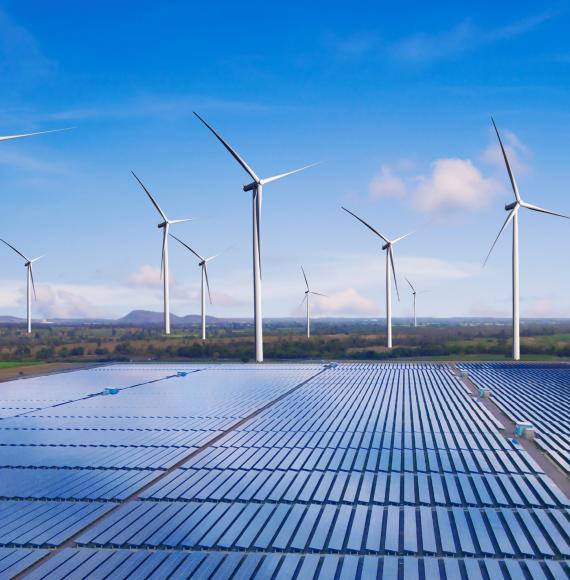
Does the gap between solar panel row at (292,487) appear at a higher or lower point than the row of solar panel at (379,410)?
lower

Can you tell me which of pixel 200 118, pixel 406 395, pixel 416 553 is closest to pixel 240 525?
pixel 416 553

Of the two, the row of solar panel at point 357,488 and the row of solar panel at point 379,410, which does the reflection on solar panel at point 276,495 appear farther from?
the row of solar panel at point 379,410

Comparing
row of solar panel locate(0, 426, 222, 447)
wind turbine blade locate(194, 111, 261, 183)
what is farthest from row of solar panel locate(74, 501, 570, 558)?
wind turbine blade locate(194, 111, 261, 183)

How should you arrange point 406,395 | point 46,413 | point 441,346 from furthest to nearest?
point 441,346, point 406,395, point 46,413

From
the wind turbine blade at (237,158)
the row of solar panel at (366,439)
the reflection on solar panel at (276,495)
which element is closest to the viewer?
the reflection on solar panel at (276,495)

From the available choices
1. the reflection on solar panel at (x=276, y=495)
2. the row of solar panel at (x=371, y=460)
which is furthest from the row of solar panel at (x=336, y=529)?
the row of solar panel at (x=371, y=460)

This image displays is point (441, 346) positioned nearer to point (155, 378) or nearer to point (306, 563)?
point (155, 378)

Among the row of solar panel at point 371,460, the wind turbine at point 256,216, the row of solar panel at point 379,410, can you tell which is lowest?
the row of solar panel at point 371,460
